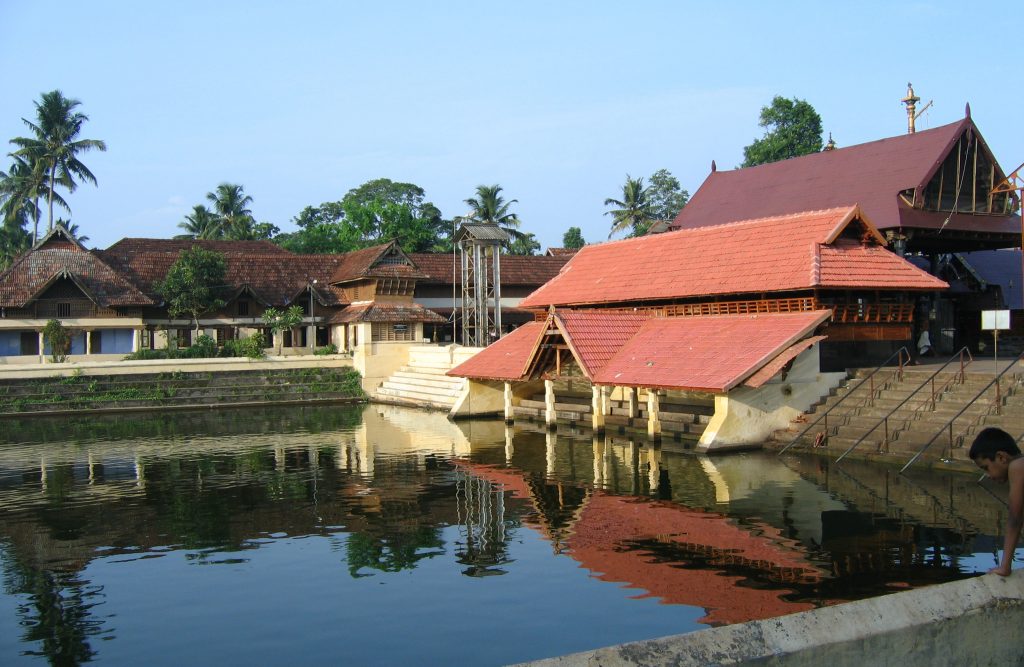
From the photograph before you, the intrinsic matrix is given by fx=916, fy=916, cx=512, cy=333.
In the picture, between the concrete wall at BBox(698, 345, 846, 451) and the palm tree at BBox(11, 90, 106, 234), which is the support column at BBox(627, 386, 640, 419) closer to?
the concrete wall at BBox(698, 345, 846, 451)

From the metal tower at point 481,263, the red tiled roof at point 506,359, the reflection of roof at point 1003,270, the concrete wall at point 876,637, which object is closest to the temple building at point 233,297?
the metal tower at point 481,263

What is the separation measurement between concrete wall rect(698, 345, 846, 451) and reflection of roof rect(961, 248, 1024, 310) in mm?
12511

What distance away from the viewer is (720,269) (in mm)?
25547

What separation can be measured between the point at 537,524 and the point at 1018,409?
1018cm

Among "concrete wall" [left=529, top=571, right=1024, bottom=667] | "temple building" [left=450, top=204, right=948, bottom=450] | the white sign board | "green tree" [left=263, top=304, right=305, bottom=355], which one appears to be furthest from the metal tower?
"concrete wall" [left=529, top=571, right=1024, bottom=667]

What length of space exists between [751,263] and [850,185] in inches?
267

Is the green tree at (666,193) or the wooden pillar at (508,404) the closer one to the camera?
the wooden pillar at (508,404)

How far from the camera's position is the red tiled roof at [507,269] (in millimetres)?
47494

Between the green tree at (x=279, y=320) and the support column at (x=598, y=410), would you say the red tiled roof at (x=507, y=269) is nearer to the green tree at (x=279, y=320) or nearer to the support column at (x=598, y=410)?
the green tree at (x=279, y=320)

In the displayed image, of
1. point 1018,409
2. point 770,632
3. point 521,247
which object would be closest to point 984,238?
point 1018,409

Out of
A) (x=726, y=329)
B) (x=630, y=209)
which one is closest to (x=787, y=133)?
(x=630, y=209)

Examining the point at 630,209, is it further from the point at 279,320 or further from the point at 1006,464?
the point at 1006,464

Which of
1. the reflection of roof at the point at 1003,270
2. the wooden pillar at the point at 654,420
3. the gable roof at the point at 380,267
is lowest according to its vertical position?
the wooden pillar at the point at 654,420

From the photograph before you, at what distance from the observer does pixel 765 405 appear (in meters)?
21.3
